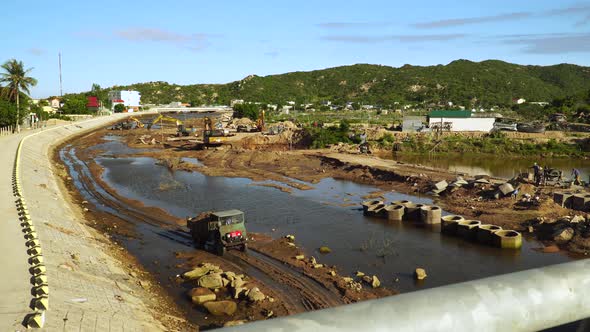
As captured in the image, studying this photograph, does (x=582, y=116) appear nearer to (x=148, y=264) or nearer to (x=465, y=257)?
(x=465, y=257)

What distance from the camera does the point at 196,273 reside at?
19703 millimetres

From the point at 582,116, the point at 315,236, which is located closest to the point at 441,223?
the point at 315,236

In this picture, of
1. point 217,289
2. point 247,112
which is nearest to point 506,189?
point 217,289

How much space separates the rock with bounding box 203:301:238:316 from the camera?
16.5 metres

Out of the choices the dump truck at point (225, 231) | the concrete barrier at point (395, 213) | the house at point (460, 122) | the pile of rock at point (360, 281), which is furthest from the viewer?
the house at point (460, 122)

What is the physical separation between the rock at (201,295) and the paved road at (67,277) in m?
2.01

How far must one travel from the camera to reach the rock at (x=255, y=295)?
56.5 ft

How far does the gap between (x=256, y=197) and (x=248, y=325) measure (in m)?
35.7

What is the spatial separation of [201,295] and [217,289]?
93cm

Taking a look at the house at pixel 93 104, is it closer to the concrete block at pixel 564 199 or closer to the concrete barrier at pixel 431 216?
the concrete barrier at pixel 431 216

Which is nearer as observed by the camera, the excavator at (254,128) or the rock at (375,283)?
the rock at (375,283)

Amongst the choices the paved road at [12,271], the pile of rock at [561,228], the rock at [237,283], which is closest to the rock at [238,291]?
the rock at [237,283]

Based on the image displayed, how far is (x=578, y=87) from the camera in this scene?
17912 centimetres

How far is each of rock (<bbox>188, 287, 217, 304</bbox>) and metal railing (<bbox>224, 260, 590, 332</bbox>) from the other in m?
16.3
